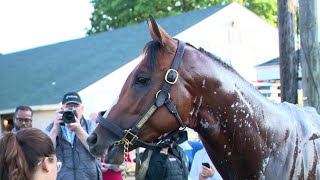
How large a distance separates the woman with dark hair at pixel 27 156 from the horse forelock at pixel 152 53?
78 cm

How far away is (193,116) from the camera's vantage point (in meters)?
2.73

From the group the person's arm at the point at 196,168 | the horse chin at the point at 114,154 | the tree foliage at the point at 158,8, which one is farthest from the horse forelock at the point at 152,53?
the tree foliage at the point at 158,8

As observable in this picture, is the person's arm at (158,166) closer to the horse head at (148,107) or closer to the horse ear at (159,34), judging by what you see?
the horse head at (148,107)

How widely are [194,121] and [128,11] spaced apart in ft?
93.4

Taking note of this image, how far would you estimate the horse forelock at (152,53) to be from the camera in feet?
8.92

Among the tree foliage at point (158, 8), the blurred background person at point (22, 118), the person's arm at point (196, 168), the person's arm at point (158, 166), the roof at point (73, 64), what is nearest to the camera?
the person's arm at point (196, 168)

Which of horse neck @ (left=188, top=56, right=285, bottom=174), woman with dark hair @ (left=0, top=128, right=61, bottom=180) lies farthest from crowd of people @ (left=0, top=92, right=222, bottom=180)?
woman with dark hair @ (left=0, top=128, right=61, bottom=180)

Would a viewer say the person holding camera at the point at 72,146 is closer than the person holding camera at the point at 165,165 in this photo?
Yes

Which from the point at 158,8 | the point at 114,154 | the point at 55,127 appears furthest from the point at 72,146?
the point at 158,8

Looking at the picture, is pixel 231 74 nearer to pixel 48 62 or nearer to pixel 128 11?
pixel 48 62

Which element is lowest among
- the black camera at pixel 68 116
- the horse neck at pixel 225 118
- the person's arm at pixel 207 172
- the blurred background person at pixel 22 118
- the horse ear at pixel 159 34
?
the person's arm at pixel 207 172

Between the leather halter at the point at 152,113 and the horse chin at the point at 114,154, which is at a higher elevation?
the leather halter at the point at 152,113

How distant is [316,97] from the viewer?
529 centimetres

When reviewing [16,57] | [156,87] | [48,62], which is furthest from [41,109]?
[156,87]
